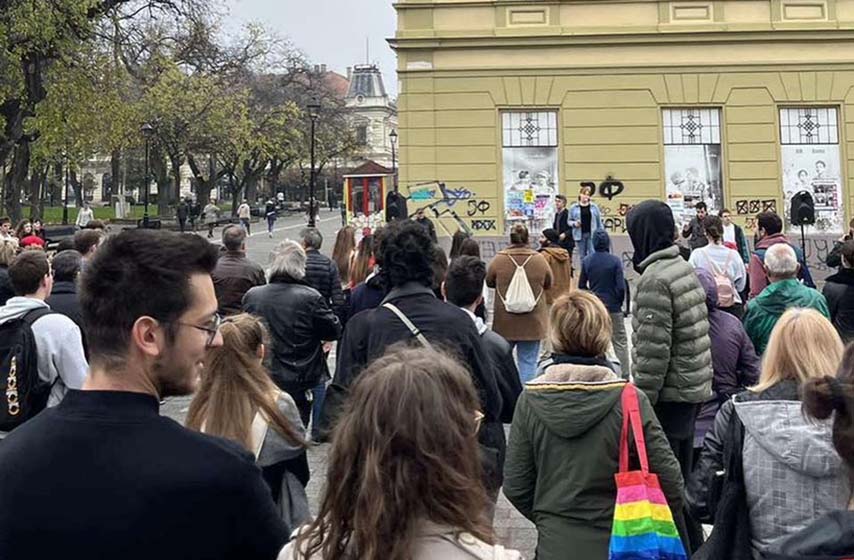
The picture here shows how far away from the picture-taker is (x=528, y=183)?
776 inches

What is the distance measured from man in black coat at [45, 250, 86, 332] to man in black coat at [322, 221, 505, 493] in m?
2.05

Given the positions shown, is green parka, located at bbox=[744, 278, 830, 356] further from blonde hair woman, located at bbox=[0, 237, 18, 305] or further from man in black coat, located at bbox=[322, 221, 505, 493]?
blonde hair woman, located at bbox=[0, 237, 18, 305]

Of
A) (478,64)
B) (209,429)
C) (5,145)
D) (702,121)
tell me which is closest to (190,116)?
(5,145)

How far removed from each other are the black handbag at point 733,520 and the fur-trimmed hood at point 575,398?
0.56 metres

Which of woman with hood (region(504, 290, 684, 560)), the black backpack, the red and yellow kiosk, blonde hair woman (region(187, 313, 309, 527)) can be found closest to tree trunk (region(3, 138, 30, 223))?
the red and yellow kiosk

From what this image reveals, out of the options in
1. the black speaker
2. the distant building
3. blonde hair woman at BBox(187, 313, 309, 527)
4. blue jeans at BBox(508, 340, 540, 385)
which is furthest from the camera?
the distant building

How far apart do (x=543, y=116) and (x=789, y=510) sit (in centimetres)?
1778

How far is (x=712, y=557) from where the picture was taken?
9.81 ft

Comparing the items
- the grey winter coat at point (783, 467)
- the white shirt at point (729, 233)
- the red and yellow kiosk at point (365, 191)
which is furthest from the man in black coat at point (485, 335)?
the red and yellow kiosk at point (365, 191)

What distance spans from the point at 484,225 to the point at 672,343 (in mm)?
14818

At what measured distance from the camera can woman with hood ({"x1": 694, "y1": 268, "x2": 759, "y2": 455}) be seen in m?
5.27

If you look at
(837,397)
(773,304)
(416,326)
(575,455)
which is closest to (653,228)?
(773,304)

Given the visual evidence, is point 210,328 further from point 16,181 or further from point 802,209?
point 16,181

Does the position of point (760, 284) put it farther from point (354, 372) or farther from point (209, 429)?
point (209, 429)
